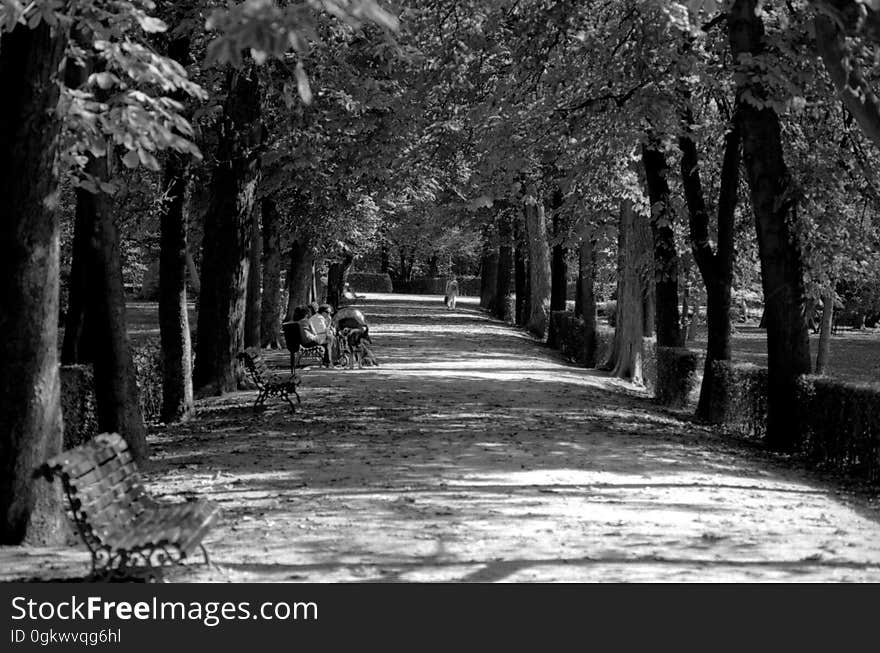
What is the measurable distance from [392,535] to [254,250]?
18291mm

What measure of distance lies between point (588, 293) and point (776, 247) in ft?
57.1

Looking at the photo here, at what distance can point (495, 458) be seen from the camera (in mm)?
13195

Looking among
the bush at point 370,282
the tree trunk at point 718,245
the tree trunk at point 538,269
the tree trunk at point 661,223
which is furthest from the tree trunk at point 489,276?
the bush at point 370,282

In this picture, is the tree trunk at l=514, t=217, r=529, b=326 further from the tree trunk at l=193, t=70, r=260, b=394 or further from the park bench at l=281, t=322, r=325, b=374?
the tree trunk at l=193, t=70, r=260, b=394

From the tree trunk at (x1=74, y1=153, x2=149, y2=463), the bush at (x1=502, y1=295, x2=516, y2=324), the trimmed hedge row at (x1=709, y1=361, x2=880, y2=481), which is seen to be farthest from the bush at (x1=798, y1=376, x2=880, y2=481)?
the bush at (x1=502, y1=295, x2=516, y2=324)

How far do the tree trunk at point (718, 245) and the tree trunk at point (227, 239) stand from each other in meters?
7.27

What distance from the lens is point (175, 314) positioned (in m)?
16.9

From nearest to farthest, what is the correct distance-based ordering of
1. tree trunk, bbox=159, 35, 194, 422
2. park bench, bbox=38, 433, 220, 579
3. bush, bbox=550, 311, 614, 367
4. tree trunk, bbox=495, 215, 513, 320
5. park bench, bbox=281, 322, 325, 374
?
1. park bench, bbox=38, 433, 220, 579
2. tree trunk, bbox=159, 35, 194, 422
3. park bench, bbox=281, 322, 325, 374
4. bush, bbox=550, 311, 614, 367
5. tree trunk, bbox=495, 215, 513, 320

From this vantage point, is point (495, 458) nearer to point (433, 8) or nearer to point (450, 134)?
point (433, 8)

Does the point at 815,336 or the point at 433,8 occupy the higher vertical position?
the point at 433,8

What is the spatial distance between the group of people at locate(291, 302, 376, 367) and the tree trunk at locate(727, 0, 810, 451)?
1098 centimetres

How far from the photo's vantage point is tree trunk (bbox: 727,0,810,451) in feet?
52.5

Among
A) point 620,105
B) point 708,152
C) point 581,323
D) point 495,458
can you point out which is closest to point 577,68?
point 620,105

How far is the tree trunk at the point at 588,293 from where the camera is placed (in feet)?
102
